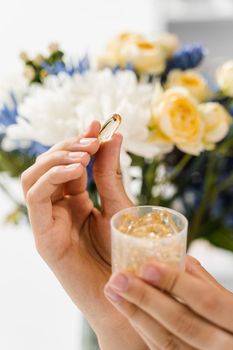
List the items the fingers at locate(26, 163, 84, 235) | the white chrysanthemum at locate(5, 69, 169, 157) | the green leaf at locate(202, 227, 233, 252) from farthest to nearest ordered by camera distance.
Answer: the green leaf at locate(202, 227, 233, 252) < the white chrysanthemum at locate(5, 69, 169, 157) < the fingers at locate(26, 163, 84, 235)

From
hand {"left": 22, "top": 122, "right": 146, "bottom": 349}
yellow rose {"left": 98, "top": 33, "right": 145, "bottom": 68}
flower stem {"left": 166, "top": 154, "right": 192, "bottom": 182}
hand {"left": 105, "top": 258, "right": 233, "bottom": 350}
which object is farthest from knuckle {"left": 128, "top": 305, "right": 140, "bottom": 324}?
yellow rose {"left": 98, "top": 33, "right": 145, "bottom": 68}

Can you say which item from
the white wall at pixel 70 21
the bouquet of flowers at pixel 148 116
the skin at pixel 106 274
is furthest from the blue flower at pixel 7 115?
the white wall at pixel 70 21

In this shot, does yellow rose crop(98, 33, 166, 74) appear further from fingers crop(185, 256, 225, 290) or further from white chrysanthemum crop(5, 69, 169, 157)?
fingers crop(185, 256, 225, 290)

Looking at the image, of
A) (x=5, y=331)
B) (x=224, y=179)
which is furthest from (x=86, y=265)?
(x=5, y=331)

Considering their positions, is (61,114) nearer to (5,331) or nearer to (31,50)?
(5,331)

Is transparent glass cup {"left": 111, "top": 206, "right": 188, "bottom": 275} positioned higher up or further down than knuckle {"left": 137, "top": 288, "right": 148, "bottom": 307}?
higher up

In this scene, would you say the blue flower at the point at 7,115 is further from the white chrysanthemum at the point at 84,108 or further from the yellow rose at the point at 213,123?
the yellow rose at the point at 213,123

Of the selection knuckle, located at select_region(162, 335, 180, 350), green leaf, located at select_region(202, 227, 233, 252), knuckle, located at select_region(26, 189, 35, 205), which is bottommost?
green leaf, located at select_region(202, 227, 233, 252)
